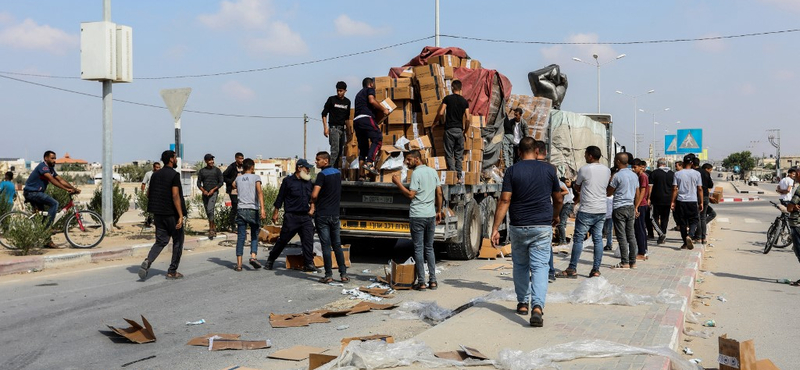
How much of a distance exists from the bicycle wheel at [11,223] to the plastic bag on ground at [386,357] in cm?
896

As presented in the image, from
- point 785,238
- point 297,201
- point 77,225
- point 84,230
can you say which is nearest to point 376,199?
point 297,201

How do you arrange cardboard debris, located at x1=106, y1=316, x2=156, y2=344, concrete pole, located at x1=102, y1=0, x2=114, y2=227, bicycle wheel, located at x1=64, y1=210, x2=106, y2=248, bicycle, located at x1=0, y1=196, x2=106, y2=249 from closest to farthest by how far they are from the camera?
cardboard debris, located at x1=106, y1=316, x2=156, y2=344 < bicycle, located at x1=0, y1=196, x2=106, y2=249 < bicycle wheel, located at x1=64, y1=210, x2=106, y2=248 < concrete pole, located at x1=102, y1=0, x2=114, y2=227

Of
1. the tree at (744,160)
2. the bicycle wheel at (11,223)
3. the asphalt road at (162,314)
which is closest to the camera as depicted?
the asphalt road at (162,314)

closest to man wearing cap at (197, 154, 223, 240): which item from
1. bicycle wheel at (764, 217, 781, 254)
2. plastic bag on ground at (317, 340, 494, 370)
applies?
plastic bag on ground at (317, 340, 494, 370)

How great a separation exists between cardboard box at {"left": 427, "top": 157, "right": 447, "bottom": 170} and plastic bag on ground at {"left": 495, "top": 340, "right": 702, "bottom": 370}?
20.7 feet

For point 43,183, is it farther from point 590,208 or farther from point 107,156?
point 590,208

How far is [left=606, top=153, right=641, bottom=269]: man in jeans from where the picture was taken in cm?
1063

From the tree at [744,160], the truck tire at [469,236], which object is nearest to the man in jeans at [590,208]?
the truck tire at [469,236]

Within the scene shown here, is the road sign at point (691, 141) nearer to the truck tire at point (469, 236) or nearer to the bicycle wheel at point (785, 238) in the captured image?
the bicycle wheel at point (785, 238)

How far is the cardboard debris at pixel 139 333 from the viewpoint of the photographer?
20.9 feet

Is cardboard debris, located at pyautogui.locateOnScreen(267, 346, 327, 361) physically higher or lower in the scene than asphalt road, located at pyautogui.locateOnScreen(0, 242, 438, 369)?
higher

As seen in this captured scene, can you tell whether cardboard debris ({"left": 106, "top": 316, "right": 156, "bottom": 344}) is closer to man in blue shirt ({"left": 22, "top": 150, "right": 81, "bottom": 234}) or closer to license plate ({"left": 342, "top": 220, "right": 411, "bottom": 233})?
license plate ({"left": 342, "top": 220, "right": 411, "bottom": 233})

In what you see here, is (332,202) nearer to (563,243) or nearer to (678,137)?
(563,243)

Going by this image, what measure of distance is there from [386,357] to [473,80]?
27.9 ft
